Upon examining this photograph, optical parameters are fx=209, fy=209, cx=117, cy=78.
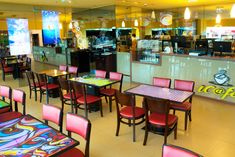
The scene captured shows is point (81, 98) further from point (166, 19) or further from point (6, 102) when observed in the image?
point (166, 19)

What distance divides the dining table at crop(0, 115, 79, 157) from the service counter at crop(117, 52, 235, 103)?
4528 mm

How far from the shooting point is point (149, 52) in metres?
7.02

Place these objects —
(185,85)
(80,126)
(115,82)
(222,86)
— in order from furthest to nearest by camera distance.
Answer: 1. (222,86)
2. (115,82)
3. (185,85)
4. (80,126)

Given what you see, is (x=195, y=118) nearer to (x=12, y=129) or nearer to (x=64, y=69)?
(x=12, y=129)

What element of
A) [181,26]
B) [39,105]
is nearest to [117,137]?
[39,105]

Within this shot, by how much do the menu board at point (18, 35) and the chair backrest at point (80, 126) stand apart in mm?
6078

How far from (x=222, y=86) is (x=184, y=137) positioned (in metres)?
2.43

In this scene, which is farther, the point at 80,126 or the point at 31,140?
the point at 80,126

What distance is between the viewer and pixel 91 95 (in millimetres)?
4848

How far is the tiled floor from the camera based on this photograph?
3.26 metres

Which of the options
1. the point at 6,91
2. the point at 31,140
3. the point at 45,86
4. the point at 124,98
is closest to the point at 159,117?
the point at 124,98

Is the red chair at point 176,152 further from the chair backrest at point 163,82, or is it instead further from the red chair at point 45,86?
the red chair at point 45,86

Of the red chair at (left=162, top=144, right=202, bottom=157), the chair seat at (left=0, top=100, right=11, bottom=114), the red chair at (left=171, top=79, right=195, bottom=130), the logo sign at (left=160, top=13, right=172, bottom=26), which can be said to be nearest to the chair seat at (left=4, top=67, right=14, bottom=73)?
the chair seat at (left=0, top=100, right=11, bottom=114)

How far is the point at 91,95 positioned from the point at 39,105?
A: 1.62 meters
